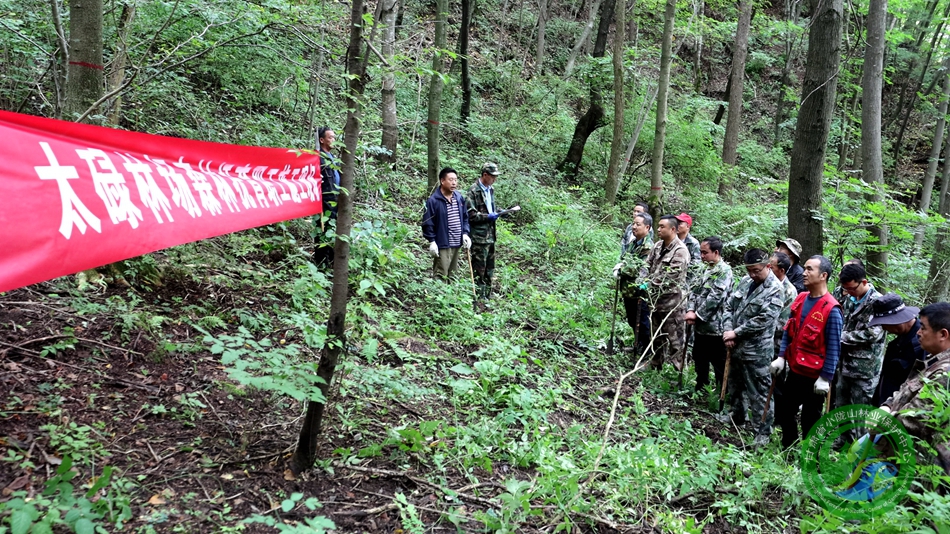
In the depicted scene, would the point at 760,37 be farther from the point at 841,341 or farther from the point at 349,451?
the point at 349,451

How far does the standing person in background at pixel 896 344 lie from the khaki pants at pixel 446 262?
4843 millimetres

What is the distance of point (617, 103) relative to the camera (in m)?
13.8

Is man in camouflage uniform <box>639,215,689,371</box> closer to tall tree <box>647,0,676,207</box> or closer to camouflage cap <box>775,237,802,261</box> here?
camouflage cap <box>775,237,802,261</box>

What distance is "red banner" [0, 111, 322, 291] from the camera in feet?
8.95

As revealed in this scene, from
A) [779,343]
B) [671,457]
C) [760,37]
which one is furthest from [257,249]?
[760,37]

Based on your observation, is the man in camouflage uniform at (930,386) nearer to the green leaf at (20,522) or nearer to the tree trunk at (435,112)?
the green leaf at (20,522)

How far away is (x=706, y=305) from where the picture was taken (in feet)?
22.2

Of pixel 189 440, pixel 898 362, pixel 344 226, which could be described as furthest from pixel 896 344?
pixel 189 440

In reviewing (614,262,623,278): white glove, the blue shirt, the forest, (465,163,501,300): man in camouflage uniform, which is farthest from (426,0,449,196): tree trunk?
the blue shirt

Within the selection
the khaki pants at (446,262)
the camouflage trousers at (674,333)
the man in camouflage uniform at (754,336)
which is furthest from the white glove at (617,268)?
the khaki pants at (446,262)

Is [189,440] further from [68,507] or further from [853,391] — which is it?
[853,391]

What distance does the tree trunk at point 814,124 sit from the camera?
6996 mm

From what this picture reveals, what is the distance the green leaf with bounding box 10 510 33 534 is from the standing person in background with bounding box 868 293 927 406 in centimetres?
588

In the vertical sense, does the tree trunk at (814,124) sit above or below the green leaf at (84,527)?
above
